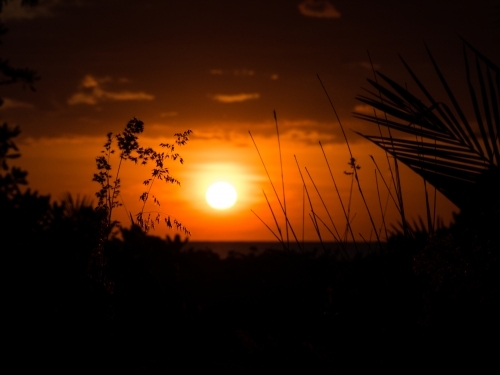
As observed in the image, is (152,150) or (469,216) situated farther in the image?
(152,150)

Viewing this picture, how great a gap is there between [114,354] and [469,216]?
166 centimetres

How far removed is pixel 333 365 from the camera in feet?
7.36

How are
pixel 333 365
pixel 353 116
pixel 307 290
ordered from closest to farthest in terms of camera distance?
pixel 333 365
pixel 353 116
pixel 307 290

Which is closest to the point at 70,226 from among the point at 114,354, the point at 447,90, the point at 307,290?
the point at 114,354

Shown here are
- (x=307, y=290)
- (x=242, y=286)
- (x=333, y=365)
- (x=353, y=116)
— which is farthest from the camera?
(x=242, y=286)

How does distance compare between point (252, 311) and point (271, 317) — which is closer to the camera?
point (271, 317)

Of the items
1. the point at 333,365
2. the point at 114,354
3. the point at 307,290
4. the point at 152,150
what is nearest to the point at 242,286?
the point at 307,290

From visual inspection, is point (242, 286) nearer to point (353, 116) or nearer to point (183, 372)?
point (183, 372)

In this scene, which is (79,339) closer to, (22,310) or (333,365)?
(22,310)

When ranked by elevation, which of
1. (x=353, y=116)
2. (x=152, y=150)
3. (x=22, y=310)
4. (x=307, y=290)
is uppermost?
(x=353, y=116)

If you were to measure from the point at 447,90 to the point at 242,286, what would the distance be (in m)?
2.21

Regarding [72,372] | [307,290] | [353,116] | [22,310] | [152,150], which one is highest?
[353,116]

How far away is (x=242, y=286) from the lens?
4.29 metres

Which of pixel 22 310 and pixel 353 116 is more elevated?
pixel 353 116
